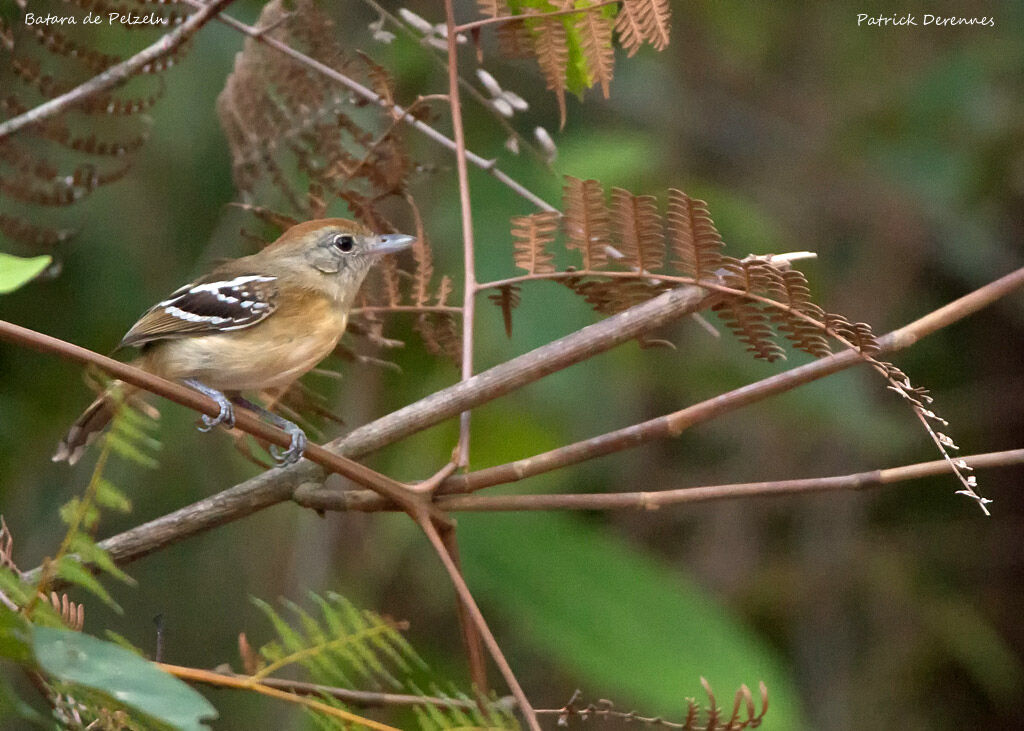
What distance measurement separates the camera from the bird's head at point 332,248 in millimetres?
2496

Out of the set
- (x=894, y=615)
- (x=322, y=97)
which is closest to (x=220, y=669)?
(x=322, y=97)

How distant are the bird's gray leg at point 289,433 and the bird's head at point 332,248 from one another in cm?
35

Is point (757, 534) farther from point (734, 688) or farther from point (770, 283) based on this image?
point (770, 283)

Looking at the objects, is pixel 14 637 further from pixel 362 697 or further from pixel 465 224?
pixel 465 224

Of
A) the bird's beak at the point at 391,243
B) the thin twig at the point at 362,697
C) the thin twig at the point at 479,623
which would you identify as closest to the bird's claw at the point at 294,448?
the thin twig at the point at 479,623

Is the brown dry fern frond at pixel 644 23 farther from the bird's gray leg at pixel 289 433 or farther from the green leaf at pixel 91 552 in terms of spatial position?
the green leaf at pixel 91 552

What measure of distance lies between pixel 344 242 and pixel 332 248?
38 millimetres

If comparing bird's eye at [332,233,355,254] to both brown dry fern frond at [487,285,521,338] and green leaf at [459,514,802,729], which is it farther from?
green leaf at [459,514,802,729]

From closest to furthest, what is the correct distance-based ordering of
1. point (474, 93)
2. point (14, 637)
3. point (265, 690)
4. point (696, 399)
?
point (14, 637)
point (265, 690)
point (474, 93)
point (696, 399)

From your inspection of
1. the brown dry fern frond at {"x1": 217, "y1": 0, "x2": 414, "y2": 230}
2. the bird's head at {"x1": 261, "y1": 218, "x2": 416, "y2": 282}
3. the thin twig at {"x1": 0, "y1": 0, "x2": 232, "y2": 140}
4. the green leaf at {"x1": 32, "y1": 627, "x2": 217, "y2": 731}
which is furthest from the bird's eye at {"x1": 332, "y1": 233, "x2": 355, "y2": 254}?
the green leaf at {"x1": 32, "y1": 627, "x2": 217, "y2": 731}

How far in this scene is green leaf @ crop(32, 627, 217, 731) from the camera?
0.98 metres

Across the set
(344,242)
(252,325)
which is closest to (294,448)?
(252,325)

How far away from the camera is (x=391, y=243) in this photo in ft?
7.60

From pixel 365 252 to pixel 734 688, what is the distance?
4.82ft
